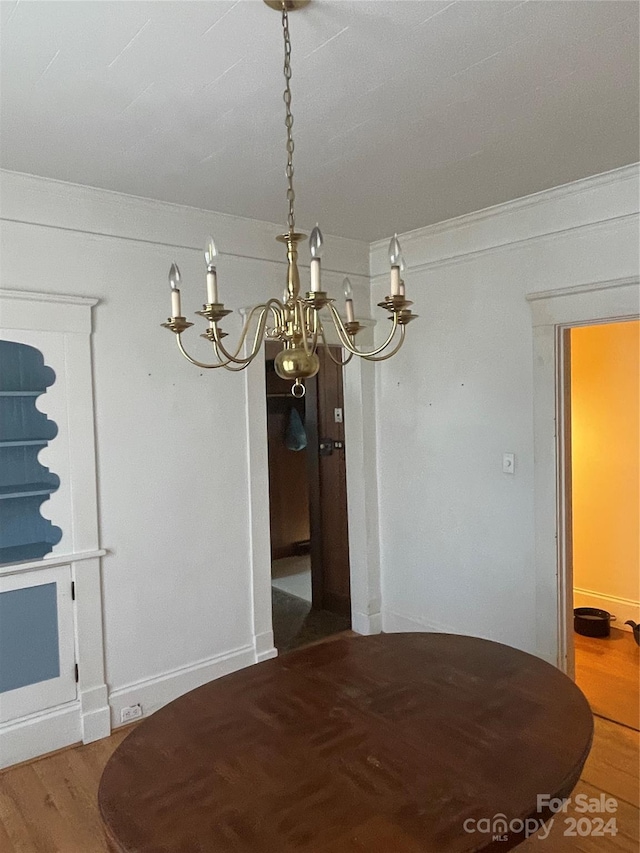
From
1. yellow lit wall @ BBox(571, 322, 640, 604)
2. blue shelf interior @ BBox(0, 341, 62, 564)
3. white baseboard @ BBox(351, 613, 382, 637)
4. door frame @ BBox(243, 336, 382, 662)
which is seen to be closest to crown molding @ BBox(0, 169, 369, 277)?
blue shelf interior @ BBox(0, 341, 62, 564)

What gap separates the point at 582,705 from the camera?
1663mm

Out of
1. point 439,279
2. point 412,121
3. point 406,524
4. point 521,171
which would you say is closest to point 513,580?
point 406,524

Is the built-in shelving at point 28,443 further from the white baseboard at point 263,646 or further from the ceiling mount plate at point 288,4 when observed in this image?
the ceiling mount plate at point 288,4

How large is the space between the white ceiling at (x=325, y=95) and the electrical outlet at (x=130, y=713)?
2.41 m

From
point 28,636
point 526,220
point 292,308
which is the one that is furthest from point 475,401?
point 28,636

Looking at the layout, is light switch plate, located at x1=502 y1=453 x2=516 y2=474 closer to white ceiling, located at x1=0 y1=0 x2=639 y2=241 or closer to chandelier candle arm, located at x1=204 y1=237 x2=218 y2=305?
white ceiling, located at x1=0 y1=0 x2=639 y2=241

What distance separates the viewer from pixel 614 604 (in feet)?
12.8

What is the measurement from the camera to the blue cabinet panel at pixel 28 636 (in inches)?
100

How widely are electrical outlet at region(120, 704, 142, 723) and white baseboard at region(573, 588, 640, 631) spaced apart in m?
2.85

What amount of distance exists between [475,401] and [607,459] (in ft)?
3.95

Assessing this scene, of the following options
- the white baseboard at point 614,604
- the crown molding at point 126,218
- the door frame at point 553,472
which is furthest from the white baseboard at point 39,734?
the white baseboard at point 614,604

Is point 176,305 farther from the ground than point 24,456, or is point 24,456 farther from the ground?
point 176,305

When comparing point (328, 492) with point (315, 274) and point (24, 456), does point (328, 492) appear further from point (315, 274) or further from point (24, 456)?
point (315, 274)

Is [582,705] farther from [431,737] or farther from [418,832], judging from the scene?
[418,832]
